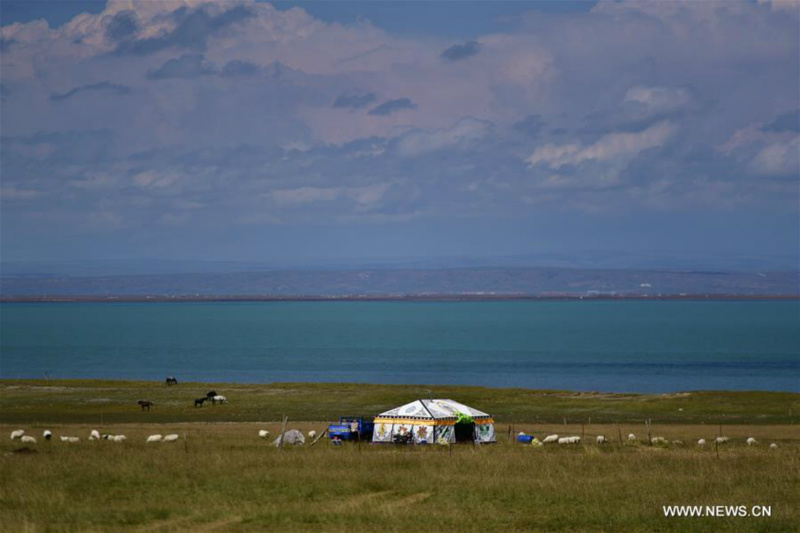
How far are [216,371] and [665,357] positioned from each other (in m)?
58.0

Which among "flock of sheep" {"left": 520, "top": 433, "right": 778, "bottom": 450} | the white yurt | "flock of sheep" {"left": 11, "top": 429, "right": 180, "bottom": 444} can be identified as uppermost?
the white yurt

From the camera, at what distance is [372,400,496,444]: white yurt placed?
160ft

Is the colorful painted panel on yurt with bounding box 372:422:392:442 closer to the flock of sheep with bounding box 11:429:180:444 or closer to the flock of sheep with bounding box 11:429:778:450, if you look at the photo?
the flock of sheep with bounding box 11:429:778:450

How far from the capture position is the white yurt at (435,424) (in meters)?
48.7

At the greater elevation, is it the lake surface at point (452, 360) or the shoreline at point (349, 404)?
the lake surface at point (452, 360)

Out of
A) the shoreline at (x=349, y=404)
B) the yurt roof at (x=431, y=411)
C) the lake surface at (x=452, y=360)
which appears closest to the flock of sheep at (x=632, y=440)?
the yurt roof at (x=431, y=411)

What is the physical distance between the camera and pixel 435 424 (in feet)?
160

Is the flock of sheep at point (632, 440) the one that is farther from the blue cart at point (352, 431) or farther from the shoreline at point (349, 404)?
the shoreline at point (349, 404)

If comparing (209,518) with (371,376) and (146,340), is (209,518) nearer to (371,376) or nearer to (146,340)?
(371,376)

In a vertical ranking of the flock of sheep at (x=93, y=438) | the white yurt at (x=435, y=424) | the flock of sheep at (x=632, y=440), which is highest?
the white yurt at (x=435, y=424)

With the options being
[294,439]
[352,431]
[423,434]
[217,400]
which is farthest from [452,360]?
[294,439]

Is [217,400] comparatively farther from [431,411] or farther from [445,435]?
[445,435]

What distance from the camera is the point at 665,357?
143 metres

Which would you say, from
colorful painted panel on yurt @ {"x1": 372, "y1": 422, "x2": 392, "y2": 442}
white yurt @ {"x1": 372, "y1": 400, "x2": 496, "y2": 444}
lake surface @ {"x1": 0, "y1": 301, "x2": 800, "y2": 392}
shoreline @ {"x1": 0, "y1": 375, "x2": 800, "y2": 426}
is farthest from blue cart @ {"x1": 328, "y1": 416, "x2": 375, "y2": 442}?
lake surface @ {"x1": 0, "y1": 301, "x2": 800, "y2": 392}
